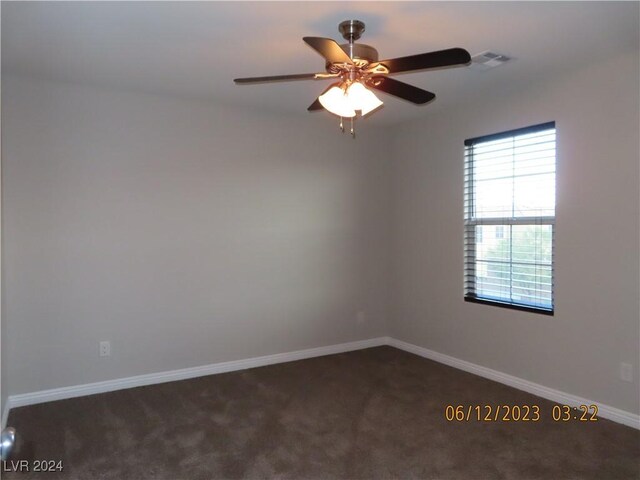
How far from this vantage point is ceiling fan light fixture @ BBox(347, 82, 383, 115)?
207 cm

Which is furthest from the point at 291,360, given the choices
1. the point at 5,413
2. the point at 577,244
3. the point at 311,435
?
the point at 577,244

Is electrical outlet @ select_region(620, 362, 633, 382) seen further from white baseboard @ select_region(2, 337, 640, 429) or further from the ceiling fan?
the ceiling fan

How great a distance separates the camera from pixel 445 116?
411cm

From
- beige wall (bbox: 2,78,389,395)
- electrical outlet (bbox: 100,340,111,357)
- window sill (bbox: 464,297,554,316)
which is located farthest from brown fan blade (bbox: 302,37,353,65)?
electrical outlet (bbox: 100,340,111,357)

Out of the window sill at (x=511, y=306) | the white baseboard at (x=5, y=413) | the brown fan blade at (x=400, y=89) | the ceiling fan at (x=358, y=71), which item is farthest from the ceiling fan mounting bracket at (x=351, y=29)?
the white baseboard at (x=5, y=413)

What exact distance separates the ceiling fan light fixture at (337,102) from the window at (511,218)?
188 centimetres

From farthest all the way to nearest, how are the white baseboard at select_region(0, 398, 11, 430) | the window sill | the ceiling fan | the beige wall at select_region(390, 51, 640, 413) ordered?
the window sill, the beige wall at select_region(390, 51, 640, 413), the white baseboard at select_region(0, 398, 11, 430), the ceiling fan

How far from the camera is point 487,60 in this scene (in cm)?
286

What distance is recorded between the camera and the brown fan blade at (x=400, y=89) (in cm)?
226

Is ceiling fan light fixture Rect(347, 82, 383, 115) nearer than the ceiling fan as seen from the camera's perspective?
No

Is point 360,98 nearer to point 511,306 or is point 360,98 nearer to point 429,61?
point 429,61

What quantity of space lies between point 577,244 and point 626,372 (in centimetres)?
85

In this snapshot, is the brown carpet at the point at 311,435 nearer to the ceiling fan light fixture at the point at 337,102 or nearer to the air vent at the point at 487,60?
the ceiling fan light fixture at the point at 337,102

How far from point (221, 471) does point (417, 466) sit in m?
1.02
